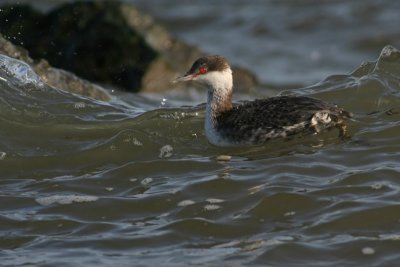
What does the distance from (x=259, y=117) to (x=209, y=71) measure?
917mm

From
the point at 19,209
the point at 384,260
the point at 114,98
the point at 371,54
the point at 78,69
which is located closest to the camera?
the point at 384,260

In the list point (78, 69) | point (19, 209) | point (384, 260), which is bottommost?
point (384, 260)

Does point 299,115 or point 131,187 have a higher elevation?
point 299,115

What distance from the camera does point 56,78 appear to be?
43.2 feet

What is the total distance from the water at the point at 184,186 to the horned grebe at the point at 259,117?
0.41 feet

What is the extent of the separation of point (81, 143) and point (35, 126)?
671mm

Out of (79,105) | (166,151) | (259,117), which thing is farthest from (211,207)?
(79,105)

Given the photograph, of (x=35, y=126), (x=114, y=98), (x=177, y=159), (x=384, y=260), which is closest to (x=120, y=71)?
(x=114, y=98)

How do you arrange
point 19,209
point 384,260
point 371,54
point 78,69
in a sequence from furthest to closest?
point 371,54, point 78,69, point 19,209, point 384,260

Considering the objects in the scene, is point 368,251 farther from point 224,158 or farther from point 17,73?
point 17,73

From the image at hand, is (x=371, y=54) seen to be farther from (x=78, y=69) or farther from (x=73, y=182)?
(x=73, y=182)

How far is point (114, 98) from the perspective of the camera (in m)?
13.4

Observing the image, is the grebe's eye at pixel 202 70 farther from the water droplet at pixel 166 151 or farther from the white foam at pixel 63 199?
the white foam at pixel 63 199

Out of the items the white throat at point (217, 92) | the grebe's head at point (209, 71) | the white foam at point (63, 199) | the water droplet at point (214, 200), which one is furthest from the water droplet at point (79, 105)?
the water droplet at point (214, 200)
